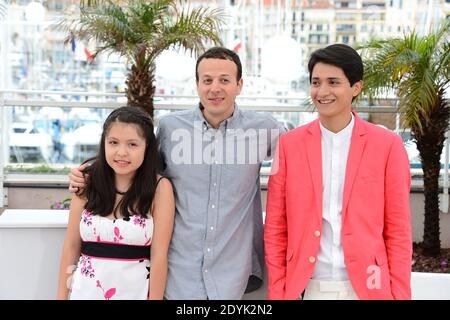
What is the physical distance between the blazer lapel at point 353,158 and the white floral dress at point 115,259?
0.77 m

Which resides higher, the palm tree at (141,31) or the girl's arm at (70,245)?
the palm tree at (141,31)

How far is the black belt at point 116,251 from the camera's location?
88.7 inches

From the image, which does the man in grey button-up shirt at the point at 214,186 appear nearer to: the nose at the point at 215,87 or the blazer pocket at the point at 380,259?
the nose at the point at 215,87

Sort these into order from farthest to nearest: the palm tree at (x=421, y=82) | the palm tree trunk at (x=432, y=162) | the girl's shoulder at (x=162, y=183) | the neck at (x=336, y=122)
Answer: the palm tree trunk at (x=432, y=162) → the palm tree at (x=421, y=82) → the girl's shoulder at (x=162, y=183) → the neck at (x=336, y=122)

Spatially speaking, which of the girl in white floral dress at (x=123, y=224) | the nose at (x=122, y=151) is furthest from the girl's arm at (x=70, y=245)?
the nose at (x=122, y=151)

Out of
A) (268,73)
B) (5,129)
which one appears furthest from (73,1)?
(268,73)

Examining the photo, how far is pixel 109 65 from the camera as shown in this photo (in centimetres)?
1210

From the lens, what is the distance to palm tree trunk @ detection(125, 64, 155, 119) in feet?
20.6

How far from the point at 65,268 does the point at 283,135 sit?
103 cm

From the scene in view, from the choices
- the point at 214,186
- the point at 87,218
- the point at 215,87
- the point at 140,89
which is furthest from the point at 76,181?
the point at 140,89

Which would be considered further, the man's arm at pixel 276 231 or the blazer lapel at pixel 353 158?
the man's arm at pixel 276 231

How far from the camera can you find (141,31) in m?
6.15

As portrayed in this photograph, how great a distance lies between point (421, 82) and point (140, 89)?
2.91 meters

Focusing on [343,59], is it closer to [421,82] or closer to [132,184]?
[132,184]
